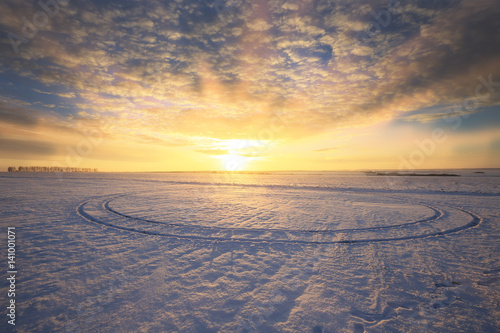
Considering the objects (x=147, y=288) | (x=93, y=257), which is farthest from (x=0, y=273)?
(x=147, y=288)

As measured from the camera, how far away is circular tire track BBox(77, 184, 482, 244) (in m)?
8.02

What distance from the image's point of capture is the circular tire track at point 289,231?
26.3ft

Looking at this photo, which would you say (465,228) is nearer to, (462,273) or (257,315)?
(462,273)

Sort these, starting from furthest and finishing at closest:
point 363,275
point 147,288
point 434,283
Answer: point 363,275 < point 434,283 < point 147,288

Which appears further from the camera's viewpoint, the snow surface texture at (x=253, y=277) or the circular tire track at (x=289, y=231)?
the circular tire track at (x=289, y=231)

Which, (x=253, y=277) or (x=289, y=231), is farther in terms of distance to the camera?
(x=289, y=231)

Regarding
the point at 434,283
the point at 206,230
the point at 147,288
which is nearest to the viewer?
the point at 147,288

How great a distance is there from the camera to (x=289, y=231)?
8984mm

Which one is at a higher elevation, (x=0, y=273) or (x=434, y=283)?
(x=0, y=273)

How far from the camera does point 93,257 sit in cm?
605

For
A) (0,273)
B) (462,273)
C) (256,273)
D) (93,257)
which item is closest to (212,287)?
(256,273)

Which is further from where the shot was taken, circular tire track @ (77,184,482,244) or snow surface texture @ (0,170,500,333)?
circular tire track @ (77,184,482,244)

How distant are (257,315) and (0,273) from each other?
256 inches

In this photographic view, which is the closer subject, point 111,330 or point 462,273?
point 111,330
